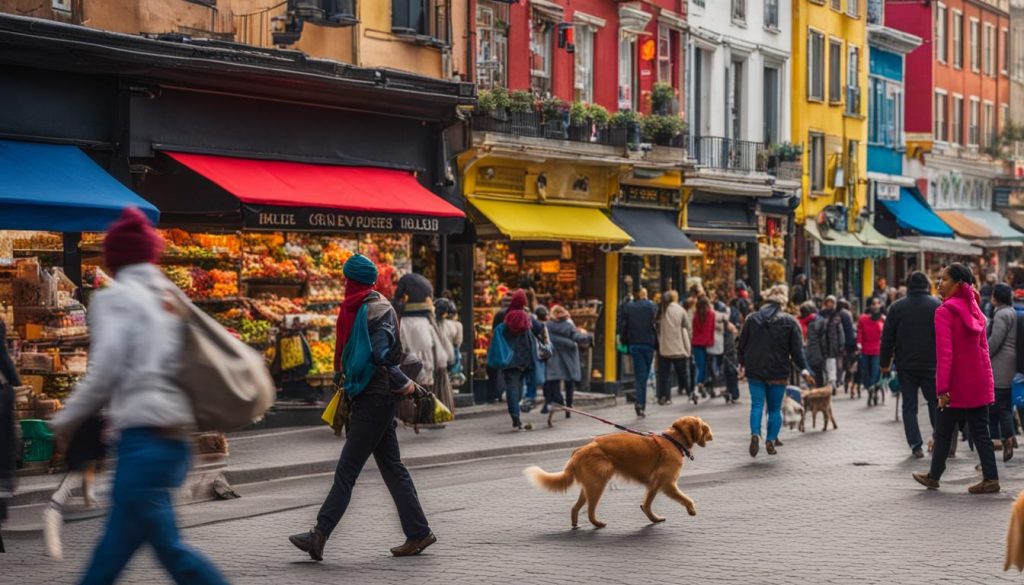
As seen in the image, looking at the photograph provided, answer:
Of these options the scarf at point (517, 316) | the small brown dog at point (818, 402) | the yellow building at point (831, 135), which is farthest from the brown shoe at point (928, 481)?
the yellow building at point (831, 135)

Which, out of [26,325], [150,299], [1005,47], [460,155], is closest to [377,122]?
[460,155]

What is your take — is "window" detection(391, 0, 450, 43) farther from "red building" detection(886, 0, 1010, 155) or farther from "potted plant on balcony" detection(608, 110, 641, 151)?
"red building" detection(886, 0, 1010, 155)

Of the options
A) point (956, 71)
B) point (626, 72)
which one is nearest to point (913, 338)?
point (626, 72)

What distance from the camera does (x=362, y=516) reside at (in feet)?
44.4

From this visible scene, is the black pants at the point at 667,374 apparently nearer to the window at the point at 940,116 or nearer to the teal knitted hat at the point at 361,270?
the teal knitted hat at the point at 361,270

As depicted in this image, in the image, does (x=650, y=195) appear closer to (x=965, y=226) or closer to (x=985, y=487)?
(x=985, y=487)

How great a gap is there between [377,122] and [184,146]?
412 centimetres

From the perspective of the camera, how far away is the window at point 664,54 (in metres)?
34.2

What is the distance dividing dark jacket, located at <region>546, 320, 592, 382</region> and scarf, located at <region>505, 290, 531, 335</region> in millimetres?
908

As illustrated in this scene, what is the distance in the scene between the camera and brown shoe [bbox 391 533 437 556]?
441 inches

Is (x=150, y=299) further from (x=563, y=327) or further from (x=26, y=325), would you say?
(x=563, y=327)

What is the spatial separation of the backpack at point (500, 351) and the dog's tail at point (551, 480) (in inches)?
383

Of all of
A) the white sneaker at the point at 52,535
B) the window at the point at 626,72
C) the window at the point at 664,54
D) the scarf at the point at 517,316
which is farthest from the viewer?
the window at the point at 664,54

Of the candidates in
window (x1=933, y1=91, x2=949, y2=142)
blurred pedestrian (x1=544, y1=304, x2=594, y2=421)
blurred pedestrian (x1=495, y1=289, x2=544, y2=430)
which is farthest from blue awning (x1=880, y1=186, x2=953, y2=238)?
blurred pedestrian (x1=495, y1=289, x2=544, y2=430)
